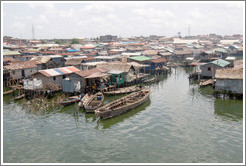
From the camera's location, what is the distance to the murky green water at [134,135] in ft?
45.0

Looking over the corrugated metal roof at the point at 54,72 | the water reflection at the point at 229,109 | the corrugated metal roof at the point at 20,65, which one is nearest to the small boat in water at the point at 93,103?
the corrugated metal roof at the point at 54,72

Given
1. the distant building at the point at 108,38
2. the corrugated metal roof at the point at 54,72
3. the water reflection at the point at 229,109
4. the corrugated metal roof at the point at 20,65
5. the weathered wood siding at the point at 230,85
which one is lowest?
the water reflection at the point at 229,109

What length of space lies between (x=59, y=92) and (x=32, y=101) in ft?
13.8

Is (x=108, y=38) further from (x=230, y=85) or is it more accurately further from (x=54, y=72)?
(x=230, y=85)

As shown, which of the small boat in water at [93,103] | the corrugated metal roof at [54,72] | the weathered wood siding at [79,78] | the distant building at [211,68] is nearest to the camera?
the small boat in water at [93,103]

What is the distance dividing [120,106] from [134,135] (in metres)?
6.16

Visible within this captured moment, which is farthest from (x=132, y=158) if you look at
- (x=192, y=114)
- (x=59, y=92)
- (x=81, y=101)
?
(x=59, y=92)

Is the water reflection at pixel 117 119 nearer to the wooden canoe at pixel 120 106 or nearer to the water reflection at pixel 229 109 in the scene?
the wooden canoe at pixel 120 106

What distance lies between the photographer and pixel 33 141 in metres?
15.9

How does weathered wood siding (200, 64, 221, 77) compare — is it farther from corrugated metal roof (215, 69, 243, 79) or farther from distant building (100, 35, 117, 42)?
distant building (100, 35, 117, 42)

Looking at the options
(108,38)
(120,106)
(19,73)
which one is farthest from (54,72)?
(108,38)

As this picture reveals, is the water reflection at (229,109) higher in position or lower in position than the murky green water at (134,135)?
higher

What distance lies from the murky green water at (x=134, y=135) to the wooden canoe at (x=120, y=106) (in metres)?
0.58

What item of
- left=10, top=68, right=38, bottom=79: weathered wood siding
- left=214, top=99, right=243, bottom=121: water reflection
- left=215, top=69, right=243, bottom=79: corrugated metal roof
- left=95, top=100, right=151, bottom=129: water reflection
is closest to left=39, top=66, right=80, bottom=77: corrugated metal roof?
left=10, top=68, right=38, bottom=79: weathered wood siding
